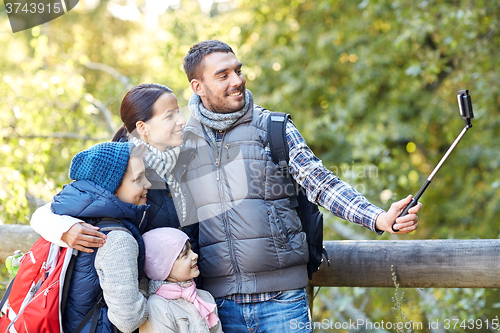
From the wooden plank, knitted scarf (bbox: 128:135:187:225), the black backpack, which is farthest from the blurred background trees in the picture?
knitted scarf (bbox: 128:135:187:225)

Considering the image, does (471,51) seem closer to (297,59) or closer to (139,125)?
(297,59)

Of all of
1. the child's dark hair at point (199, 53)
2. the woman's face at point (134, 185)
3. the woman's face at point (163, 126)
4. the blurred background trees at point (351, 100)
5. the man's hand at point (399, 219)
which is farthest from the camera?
the blurred background trees at point (351, 100)

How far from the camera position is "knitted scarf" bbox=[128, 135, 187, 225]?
206 centimetres

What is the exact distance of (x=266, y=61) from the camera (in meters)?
8.09

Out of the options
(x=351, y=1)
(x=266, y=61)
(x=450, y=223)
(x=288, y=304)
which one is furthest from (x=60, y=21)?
(x=288, y=304)

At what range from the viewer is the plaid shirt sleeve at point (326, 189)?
76.0 inches

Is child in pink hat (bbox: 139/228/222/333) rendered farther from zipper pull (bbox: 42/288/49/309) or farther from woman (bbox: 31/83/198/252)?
zipper pull (bbox: 42/288/49/309)

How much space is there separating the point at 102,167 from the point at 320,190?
910 mm

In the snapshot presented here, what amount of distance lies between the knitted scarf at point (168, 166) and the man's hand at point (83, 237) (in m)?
0.45

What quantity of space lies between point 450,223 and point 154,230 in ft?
23.1

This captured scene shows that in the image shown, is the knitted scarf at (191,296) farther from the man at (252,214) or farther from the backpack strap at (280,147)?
the backpack strap at (280,147)

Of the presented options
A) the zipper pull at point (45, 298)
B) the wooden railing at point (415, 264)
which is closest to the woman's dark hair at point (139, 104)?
the zipper pull at point (45, 298)

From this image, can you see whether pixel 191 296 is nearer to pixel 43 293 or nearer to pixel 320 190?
pixel 43 293

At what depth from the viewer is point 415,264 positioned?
218 cm
